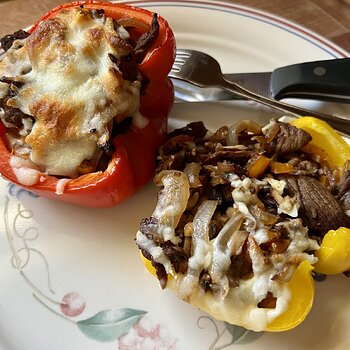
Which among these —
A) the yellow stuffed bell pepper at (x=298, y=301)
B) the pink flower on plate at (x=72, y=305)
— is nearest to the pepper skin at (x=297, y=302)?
the yellow stuffed bell pepper at (x=298, y=301)

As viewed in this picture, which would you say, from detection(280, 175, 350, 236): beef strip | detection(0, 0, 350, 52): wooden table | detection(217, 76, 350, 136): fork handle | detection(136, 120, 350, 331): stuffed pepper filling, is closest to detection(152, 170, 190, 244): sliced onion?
detection(136, 120, 350, 331): stuffed pepper filling

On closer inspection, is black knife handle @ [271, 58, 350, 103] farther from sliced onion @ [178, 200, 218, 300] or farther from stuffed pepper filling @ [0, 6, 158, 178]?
sliced onion @ [178, 200, 218, 300]

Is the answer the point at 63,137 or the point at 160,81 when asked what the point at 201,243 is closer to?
the point at 63,137

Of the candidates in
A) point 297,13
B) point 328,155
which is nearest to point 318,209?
point 328,155

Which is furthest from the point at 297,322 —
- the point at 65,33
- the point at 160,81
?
the point at 65,33

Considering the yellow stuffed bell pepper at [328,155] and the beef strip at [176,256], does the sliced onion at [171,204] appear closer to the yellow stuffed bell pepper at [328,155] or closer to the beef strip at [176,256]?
the beef strip at [176,256]

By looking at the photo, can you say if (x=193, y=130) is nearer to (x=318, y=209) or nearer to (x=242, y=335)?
(x=318, y=209)
